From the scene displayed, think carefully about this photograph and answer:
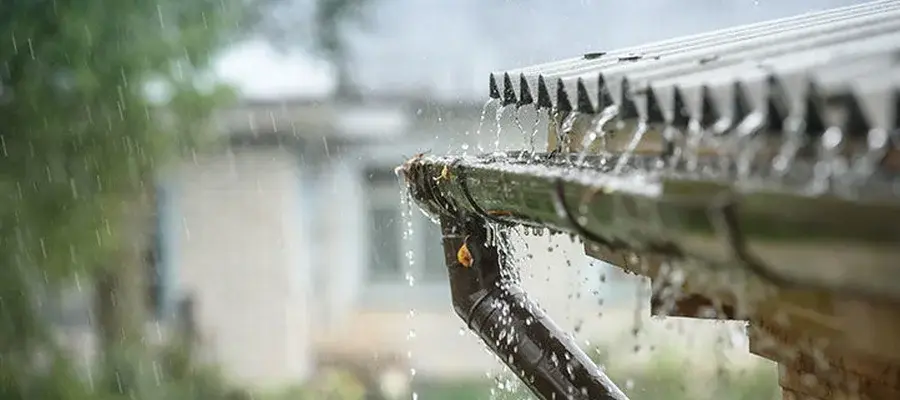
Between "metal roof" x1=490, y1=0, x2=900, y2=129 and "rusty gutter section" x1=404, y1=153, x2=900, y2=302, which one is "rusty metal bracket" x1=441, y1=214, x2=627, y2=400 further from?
"rusty gutter section" x1=404, y1=153, x2=900, y2=302

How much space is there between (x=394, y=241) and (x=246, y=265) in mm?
619

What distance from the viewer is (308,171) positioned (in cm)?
477

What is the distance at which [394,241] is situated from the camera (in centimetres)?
484

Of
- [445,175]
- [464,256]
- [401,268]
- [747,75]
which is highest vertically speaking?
[747,75]

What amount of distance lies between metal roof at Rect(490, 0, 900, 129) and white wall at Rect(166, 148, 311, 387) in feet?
9.90

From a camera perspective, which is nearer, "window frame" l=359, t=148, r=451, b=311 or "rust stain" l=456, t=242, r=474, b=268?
"rust stain" l=456, t=242, r=474, b=268

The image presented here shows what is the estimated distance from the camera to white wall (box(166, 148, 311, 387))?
4.78 metres

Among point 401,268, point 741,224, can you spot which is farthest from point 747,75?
point 401,268

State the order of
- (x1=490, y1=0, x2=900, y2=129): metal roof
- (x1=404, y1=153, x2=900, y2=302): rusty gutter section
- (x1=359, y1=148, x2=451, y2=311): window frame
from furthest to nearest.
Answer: (x1=359, y1=148, x2=451, y2=311): window frame
(x1=490, y1=0, x2=900, y2=129): metal roof
(x1=404, y1=153, x2=900, y2=302): rusty gutter section

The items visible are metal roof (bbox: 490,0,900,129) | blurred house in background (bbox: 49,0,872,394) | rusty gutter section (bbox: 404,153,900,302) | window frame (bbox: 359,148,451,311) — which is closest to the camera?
rusty gutter section (bbox: 404,153,900,302)

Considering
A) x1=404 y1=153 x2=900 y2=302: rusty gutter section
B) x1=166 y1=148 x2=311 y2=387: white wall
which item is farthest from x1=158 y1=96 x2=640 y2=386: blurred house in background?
x1=404 y1=153 x2=900 y2=302: rusty gutter section

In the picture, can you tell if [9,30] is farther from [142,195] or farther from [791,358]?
[791,358]

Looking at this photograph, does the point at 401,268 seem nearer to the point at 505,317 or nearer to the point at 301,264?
the point at 301,264

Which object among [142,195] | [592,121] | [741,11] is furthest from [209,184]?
[592,121]
